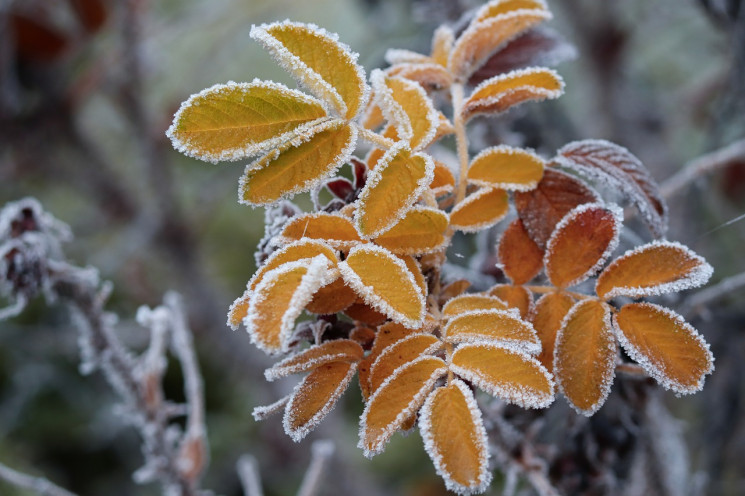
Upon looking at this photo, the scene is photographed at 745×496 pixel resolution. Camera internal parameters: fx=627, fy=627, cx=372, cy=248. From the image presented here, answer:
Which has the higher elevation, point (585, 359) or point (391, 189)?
point (391, 189)

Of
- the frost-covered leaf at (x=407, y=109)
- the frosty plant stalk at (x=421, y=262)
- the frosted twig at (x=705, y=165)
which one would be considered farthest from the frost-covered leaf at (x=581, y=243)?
the frosted twig at (x=705, y=165)

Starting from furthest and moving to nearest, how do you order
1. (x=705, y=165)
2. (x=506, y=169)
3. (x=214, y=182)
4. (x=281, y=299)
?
(x=214, y=182) < (x=705, y=165) < (x=506, y=169) < (x=281, y=299)

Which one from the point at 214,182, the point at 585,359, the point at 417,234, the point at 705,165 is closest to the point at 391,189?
the point at 417,234

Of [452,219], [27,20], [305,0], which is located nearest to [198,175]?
[305,0]

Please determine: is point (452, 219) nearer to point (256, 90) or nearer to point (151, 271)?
point (256, 90)

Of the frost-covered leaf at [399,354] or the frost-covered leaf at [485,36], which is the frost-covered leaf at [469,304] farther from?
the frost-covered leaf at [485,36]

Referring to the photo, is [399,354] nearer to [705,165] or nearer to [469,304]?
[469,304]
